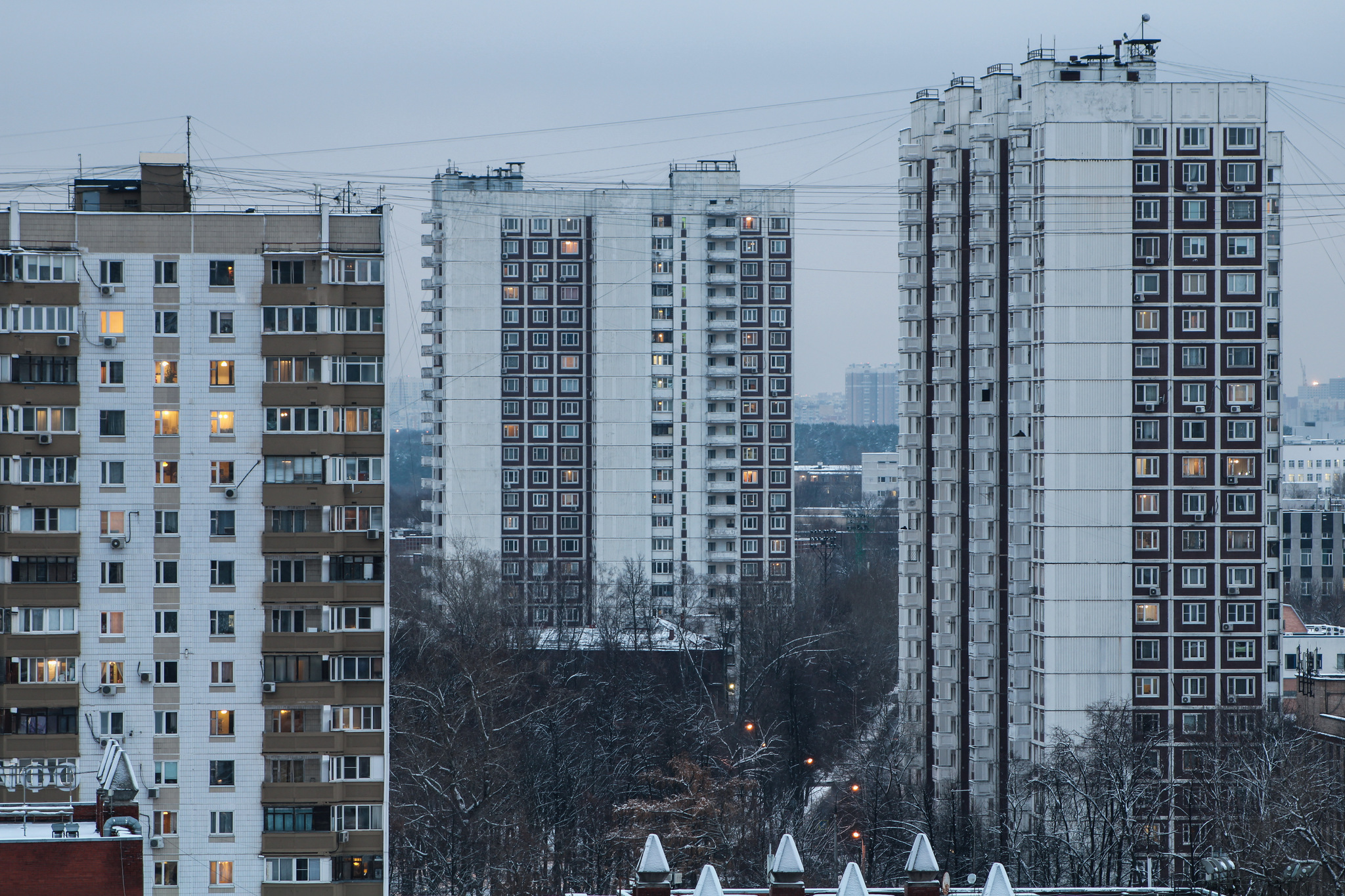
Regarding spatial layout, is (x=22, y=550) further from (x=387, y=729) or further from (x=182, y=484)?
(x=387, y=729)

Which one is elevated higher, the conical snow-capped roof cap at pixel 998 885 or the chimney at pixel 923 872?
the conical snow-capped roof cap at pixel 998 885


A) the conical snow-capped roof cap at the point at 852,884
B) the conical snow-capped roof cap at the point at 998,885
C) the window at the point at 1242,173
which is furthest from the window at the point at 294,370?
the window at the point at 1242,173

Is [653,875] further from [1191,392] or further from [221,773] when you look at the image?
[1191,392]

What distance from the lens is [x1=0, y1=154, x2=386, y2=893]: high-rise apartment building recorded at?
210 feet

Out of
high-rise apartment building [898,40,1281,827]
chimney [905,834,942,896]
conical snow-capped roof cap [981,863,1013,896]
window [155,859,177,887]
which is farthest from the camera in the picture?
high-rise apartment building [898,40,1281,827]

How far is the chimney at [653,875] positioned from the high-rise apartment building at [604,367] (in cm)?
8633

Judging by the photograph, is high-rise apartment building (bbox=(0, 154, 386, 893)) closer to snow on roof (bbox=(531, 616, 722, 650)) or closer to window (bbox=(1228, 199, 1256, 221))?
window (bbox=(1228, 199, 1256, 221))

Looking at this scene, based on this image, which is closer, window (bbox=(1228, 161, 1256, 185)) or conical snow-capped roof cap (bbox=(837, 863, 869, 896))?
conical snow-capped roof cap (bbox=(837, 863, 869, 896))

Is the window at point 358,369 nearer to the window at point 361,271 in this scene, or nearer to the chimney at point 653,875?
the window at point 361,271

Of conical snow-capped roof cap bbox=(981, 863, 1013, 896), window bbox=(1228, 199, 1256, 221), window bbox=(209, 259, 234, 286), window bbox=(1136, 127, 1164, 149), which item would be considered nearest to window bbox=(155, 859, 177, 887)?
window bbox=(209, 259, 234, 286)

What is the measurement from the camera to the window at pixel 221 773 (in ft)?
208

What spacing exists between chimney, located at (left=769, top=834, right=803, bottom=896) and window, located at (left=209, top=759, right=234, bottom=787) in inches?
808

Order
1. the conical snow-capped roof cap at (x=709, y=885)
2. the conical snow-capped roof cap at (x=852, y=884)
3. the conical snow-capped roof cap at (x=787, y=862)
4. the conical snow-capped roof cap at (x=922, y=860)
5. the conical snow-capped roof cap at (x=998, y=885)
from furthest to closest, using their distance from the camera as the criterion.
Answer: the conical snow-capped roof cap at (x=787, y=862), the conical snow-capped roof cap at (x=922, y=860), the conical snow-capped roof cap at (x=709, y=885), the conical snow-capped roof cap at (x=852, y=884), the conical snow-capped roof cap at (x=998, y=885)

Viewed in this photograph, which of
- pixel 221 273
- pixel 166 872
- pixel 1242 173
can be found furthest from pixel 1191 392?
pixel 166 872
